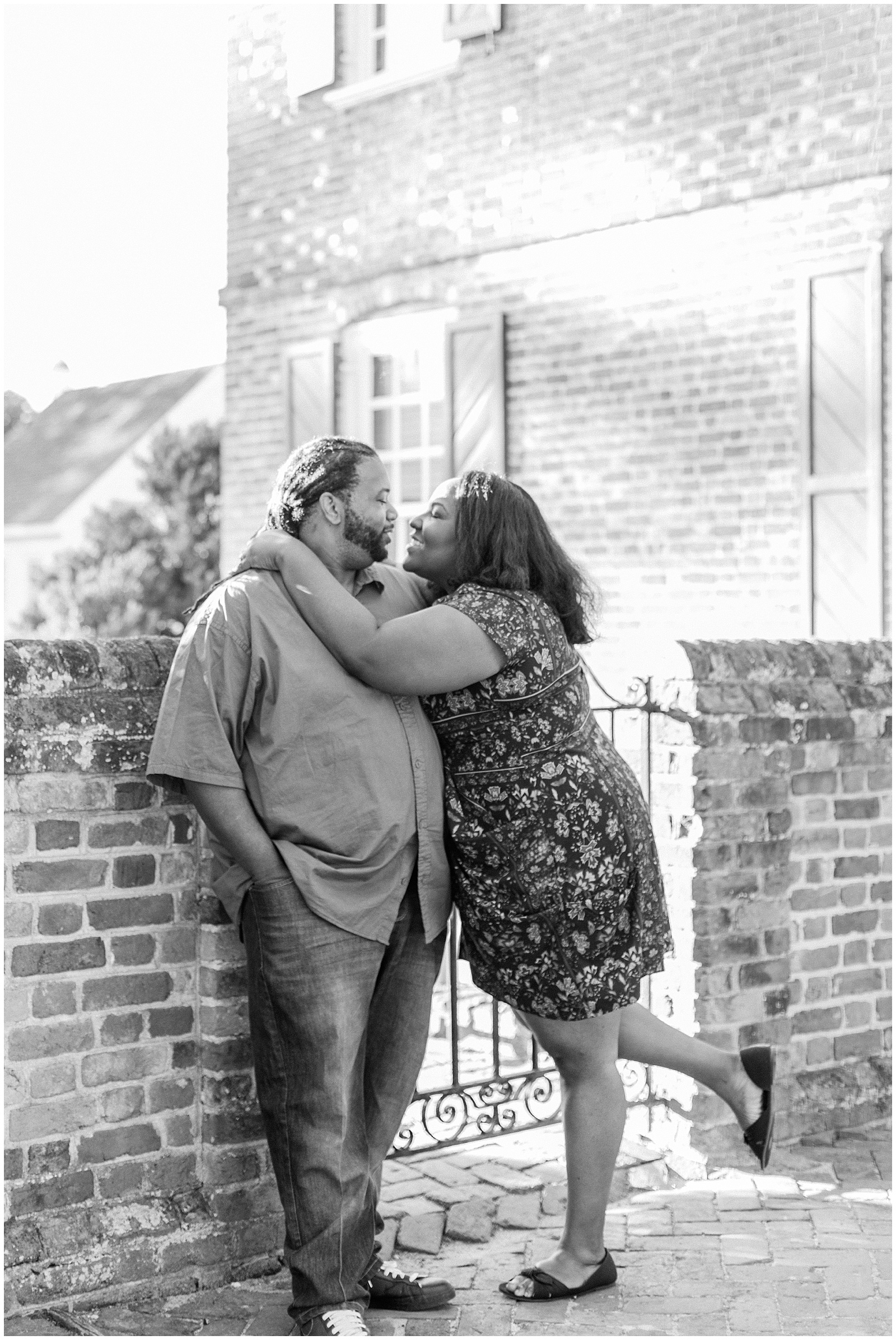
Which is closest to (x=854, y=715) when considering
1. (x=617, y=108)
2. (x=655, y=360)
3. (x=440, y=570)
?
(x=440, y=570)

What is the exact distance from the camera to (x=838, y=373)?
337 inches

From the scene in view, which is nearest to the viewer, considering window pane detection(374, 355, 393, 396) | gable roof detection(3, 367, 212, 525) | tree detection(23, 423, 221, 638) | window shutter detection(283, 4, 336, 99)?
window pane detection(374, 355, 393, 396)

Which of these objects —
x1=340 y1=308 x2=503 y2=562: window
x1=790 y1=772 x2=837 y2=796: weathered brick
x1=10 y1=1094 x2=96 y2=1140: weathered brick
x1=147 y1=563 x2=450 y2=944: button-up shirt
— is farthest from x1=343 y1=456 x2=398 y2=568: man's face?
x1=340 y1=308 x2=503 y2=562: window

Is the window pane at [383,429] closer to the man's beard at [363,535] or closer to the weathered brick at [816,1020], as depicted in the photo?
the weathered brick at [816,1020]

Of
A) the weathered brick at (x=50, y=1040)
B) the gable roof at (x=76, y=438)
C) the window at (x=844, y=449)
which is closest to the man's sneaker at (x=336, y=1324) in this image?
the weathered brick at (x=50, y=1040)

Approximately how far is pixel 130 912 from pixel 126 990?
195 mm

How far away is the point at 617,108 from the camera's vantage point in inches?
379

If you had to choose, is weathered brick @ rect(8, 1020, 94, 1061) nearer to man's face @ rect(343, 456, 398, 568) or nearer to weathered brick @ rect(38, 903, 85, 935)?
weathered brick @ rect(38, 903, 85, 935)

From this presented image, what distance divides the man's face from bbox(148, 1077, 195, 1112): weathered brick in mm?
1394

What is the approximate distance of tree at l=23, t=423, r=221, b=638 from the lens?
20.3m

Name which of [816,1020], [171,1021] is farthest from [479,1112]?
[171,1021]

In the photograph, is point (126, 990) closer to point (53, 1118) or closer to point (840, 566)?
point (53, 1118)

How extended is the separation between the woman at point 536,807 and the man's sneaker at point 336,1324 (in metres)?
0.54

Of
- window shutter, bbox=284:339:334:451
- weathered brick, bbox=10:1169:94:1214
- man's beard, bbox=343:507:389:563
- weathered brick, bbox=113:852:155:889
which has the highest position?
window shutter, bbox=284:339:334:451
